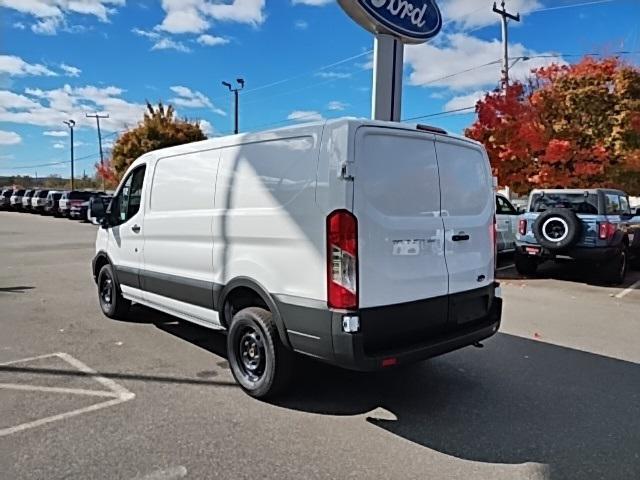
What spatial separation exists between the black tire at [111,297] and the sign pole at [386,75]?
4742mm

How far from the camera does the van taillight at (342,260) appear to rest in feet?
11.3

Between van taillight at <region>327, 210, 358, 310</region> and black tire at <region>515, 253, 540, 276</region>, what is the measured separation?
7971 millimetres

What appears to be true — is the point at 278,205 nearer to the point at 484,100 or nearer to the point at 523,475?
the point at 523,475

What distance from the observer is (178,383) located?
4.47m

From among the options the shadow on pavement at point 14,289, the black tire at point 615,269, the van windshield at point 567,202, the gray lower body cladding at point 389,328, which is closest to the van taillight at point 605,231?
the van windshield at point 567,202

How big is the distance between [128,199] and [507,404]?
4.68 meters

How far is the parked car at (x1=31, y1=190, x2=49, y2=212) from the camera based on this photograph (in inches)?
1399

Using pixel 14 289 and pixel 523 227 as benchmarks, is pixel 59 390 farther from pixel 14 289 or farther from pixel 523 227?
pixel 523 227

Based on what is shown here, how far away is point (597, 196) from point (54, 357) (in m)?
9.15

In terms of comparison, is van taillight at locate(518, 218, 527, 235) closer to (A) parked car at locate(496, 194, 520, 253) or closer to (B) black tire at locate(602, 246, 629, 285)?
(B) black tire at locate(602, 246, 629, 285)

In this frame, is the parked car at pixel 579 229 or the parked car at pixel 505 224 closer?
the parked car at pixel 579 229

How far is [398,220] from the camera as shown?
12.3 feet

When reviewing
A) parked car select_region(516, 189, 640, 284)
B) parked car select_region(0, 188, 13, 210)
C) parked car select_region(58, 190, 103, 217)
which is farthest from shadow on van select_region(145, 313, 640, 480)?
parked car select_region(0, 188, 13, 210)

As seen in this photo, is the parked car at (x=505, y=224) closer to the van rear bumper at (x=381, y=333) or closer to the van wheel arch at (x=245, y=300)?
the van rear bumper at (x=381, y=333)
